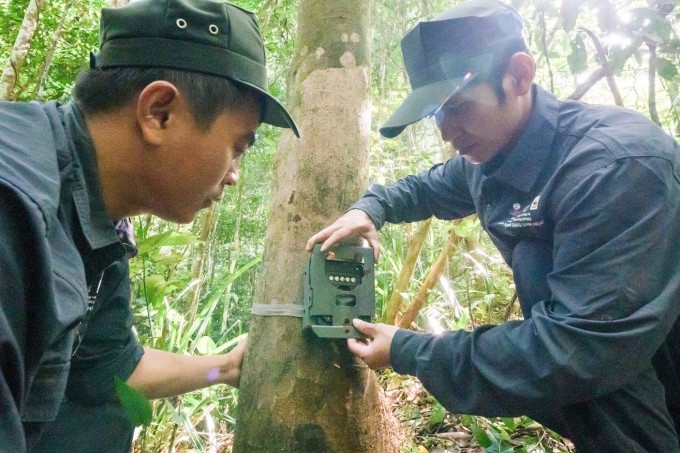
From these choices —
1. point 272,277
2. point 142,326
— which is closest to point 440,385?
point 272,277

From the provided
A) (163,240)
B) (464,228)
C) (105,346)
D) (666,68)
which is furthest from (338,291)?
(666,68)

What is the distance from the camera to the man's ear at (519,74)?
5.45ft

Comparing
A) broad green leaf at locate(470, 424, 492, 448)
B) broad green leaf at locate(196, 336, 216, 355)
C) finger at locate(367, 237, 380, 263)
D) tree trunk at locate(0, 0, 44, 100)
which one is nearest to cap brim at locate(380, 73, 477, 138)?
finger at locate(367, 237, 380, 263)

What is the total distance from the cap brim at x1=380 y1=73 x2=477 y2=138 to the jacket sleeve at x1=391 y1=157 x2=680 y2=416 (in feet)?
1.51

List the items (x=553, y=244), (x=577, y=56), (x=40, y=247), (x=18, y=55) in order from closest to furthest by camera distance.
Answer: (x=40, y=247)
(x=553, y=244)
(x=577, y=56)
(x=18, y=55)

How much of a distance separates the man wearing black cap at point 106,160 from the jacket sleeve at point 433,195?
37.7 inches

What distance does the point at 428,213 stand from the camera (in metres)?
2.37

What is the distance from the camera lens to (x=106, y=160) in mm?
1177

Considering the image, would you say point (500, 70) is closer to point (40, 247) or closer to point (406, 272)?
point (40, 247)

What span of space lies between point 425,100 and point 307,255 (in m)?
0.67

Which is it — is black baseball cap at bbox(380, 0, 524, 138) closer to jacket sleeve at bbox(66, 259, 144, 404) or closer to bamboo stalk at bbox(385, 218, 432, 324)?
jacket sleeve at bbox(66, 259, 144, 404)

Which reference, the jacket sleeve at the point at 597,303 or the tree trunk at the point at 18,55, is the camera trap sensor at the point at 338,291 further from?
the tree trunk at the point at 18,55

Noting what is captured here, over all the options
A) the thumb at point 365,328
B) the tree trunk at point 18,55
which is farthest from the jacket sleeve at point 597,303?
the tree trunk at point 18,55

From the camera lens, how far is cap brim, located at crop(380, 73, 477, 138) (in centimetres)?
162
